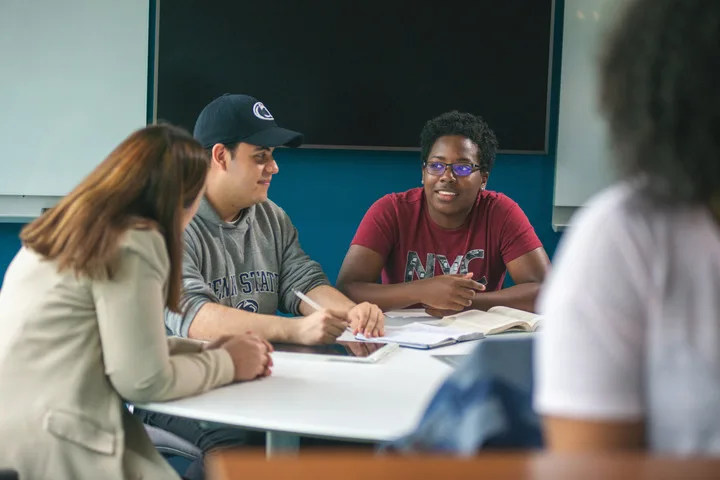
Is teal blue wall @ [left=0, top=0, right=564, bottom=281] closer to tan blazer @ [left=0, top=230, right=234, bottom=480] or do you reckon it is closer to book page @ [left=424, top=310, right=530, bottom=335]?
book page @ [left=424, top=310, right=530, bottom=335]

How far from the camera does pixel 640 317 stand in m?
0.76

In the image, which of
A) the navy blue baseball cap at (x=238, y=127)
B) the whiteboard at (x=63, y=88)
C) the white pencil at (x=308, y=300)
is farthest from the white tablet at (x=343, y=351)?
the whiteboard at (x=63, y=88)

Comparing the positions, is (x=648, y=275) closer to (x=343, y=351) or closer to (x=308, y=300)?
(x=343, y=351)

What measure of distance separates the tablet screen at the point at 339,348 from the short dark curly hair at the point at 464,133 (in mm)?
1156

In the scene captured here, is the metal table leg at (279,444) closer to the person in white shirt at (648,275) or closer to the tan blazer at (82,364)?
the tan blazer at (82,364)

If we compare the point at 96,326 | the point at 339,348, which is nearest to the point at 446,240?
the point at 339,348

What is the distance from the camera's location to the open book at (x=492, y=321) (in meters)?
2.48

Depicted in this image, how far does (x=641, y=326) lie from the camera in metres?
0.77

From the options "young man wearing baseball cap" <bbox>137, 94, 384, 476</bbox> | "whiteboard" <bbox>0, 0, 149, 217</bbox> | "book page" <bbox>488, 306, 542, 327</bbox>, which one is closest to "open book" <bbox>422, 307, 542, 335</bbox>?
"book page" <bbox>488, 306, 542, 327</bbox>

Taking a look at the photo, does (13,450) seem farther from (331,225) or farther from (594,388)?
(331,225)

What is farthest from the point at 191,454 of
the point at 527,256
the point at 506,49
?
the point at 506,49

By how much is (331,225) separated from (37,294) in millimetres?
2822

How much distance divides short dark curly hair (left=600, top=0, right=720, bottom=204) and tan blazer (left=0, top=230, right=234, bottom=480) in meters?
1.11

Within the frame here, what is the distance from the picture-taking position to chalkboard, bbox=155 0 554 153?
4.27 meters
